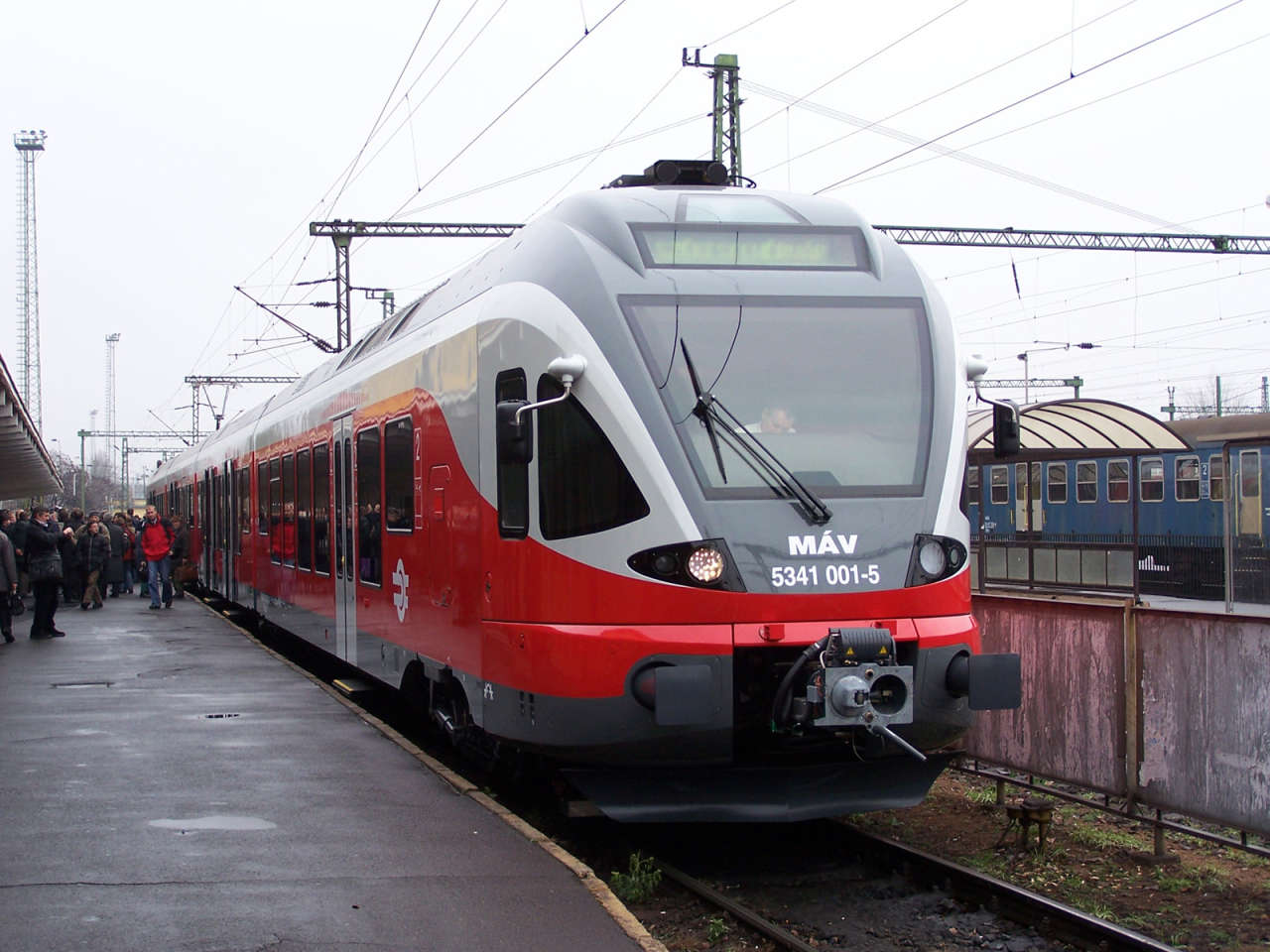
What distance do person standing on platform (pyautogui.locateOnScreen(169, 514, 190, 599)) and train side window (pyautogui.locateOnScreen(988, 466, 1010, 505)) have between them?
50.3 feet

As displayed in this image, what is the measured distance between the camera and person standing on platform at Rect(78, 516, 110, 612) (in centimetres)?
2360

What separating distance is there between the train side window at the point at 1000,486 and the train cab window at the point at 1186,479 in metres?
3.13

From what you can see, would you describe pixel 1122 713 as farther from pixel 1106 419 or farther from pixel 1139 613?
pixel 1106 419

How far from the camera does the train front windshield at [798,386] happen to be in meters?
7.19

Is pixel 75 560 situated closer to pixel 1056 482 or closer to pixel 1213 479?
pixel 1056 482

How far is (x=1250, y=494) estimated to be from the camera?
62.7 ft

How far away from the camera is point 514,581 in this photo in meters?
7.56

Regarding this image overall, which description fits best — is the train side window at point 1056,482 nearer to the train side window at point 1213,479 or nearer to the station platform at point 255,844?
the train side window at point 1213,479

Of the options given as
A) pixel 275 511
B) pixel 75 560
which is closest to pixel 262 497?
pixel 275 511

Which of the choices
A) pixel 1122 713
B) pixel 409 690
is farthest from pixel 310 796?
pixel 1122 713

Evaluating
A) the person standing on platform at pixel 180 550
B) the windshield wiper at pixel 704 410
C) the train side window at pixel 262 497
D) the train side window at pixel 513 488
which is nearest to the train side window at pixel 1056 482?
the person standing on platform at pixel 180 550

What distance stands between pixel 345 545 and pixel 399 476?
7.11ft

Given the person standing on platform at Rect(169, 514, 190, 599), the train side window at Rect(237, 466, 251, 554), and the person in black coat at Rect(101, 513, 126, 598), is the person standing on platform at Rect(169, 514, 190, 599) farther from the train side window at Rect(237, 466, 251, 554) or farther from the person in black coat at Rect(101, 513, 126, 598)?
the train side window at Rect(237, 466, 251, 554)

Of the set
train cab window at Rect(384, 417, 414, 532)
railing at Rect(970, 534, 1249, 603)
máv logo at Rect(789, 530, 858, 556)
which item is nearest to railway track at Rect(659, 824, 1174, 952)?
máv logo at Rect(789, 530, 858, 556)
